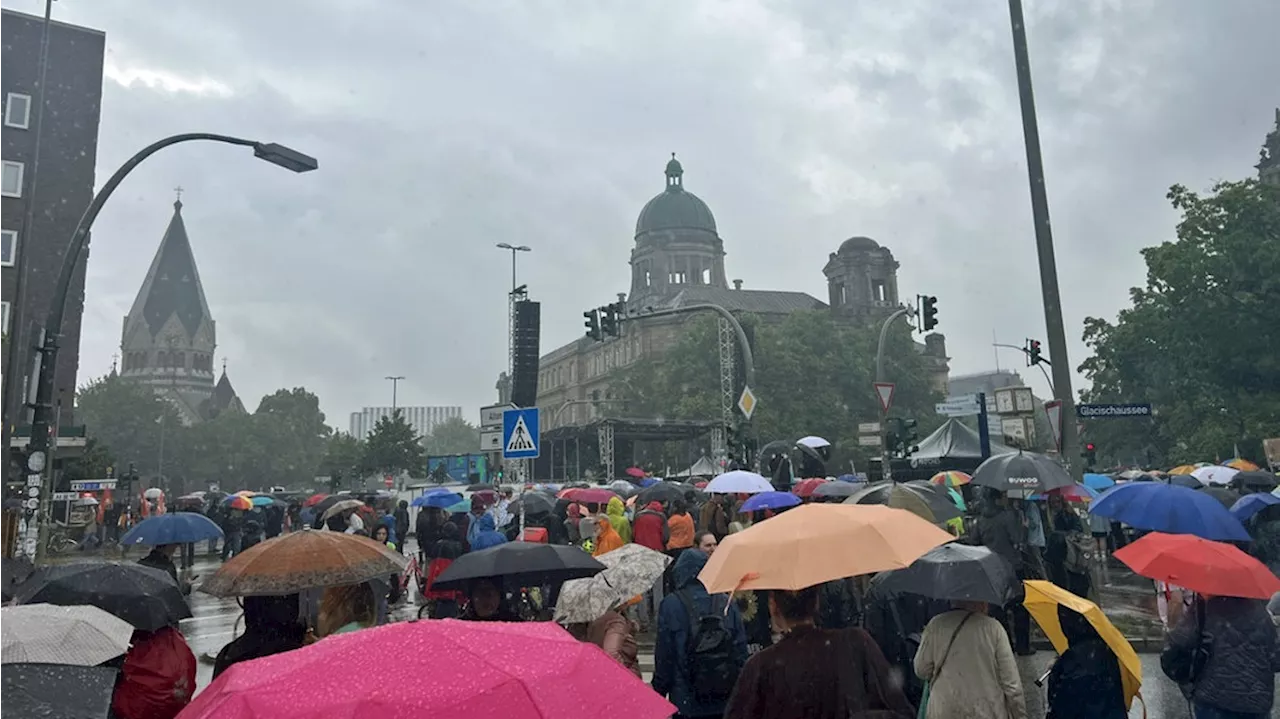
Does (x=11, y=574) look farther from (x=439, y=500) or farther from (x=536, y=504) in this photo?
(x=536, y=504)

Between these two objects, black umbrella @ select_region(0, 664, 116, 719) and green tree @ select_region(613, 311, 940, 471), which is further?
green tree @ select_region(613, 311, 940, 471)

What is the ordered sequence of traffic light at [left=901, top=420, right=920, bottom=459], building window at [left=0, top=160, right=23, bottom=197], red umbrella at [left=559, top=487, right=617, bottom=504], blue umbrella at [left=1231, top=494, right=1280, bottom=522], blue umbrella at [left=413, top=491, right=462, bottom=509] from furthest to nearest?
building window at [left=0, top=160, right=23, bottom=197], traffic light at [left=901, top=420, right=920, bottom=459], red umbrella at [left=559, top=487, right=617, bottom=504], blue umbrella at [left=413, top=491, right=462, bottom=509], blue umbrella at [left=1231, top=494, right=1280, bottom=522]

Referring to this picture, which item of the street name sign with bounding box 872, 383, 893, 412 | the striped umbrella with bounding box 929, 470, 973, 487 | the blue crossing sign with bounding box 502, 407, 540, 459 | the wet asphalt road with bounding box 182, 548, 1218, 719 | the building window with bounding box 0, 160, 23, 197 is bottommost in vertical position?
the wet asphalt road with bounding box 182, 548, 1218, 719

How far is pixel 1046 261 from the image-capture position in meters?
11.9

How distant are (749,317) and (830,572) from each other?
5555 centimetres

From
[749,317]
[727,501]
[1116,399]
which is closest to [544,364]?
[749,317]

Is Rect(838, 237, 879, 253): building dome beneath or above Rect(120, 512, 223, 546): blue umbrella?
above

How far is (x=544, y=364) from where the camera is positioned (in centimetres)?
11575

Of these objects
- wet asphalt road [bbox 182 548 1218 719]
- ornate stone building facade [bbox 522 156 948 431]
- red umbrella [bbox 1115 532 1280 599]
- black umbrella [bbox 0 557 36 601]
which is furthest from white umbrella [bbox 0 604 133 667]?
ornate stone building facade [bbox 522 156 948 431]

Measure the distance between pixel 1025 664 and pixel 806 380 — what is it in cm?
5311

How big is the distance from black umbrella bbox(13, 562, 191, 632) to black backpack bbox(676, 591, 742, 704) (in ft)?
9.35

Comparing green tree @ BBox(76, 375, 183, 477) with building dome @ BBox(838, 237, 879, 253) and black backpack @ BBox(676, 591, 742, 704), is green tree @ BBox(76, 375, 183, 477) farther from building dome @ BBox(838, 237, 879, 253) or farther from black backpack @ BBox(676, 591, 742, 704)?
black backpack @ BBox(676, 591, 742, 704)

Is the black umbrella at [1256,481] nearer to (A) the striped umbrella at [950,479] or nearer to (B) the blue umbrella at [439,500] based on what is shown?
(A) the striped umbrella at [950,479]

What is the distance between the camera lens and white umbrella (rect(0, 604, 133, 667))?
132 inches
